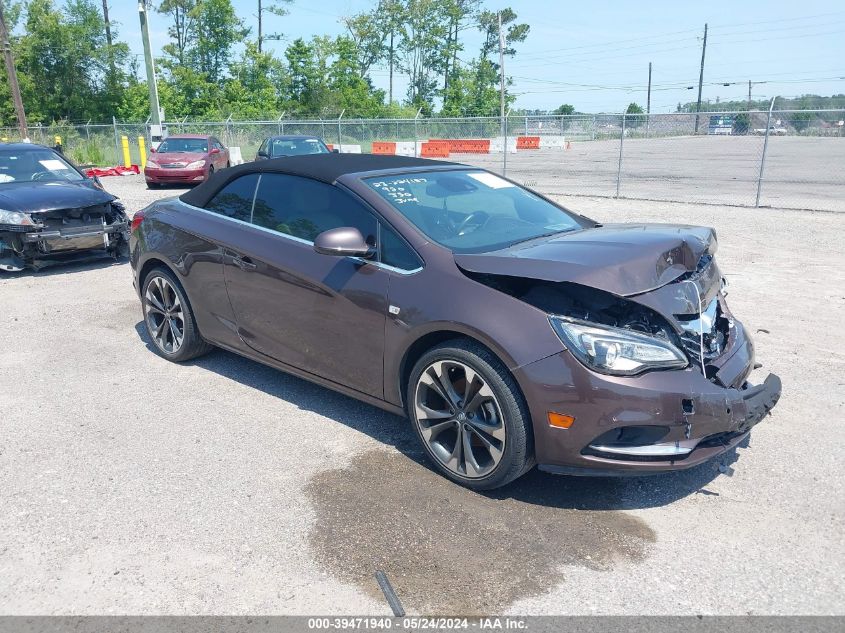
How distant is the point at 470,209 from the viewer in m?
4.26

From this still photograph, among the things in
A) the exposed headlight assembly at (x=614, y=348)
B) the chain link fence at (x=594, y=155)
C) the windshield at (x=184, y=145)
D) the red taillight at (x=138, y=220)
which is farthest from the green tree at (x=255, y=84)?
the exposed headlight assembly at (x=614, y=348)

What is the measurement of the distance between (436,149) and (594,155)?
11121 millimetres

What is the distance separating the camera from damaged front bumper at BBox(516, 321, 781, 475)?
304 cm

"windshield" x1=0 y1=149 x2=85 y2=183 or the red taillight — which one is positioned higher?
"windshield" x1=0 y1=149 x2=85 y2=183

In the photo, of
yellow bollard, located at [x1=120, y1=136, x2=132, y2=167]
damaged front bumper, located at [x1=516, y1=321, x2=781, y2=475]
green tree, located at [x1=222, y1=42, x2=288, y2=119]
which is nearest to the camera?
damaged front bumper, located at [x1=516, y1=321, x2=781, y2=475]

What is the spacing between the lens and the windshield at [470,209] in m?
3.90

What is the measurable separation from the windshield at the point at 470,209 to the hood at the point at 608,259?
260 millimetres

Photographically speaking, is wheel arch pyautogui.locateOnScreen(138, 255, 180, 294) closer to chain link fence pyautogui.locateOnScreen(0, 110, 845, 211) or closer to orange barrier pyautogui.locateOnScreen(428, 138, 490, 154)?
chain link fence pyautogui.locateOnScreen(0, 110, 845, 211)

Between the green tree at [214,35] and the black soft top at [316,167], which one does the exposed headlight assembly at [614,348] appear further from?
the green tree at [214,35]

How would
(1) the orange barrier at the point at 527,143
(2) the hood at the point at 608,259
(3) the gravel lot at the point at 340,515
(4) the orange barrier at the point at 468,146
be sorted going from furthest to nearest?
(1) the orange barrier at the point at 527,143 < (4) the orange barrier at the point at 468,146 < (2) the hood at the point at 608,259 < (3) the gravel lot at the point at 340,515

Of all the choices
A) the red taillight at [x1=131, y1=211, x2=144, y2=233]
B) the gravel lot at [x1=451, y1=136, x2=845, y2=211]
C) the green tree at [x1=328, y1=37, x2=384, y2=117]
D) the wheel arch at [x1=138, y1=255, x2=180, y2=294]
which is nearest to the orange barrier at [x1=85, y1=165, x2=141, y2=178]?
the gravel lot at [x1=451, y1=136, x2=845, y2=211]

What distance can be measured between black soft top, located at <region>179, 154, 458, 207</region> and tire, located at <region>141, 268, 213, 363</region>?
672 mm

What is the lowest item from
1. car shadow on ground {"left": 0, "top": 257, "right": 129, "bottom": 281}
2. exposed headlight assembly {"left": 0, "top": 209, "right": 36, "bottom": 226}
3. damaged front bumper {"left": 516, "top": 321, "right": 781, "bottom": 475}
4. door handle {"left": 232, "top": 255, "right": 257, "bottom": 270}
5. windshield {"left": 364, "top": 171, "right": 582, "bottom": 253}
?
car shadow on ground {"left": 0, "top": 257, "right": 129, "bottom": 281}

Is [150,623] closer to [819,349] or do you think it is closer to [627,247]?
[627,247]
